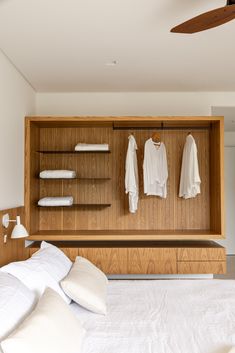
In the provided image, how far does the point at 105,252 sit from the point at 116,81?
1.79 metres

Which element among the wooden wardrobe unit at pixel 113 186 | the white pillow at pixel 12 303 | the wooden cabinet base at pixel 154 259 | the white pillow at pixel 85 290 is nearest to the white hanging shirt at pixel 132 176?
the wooden wardrobe unit at pixel 113 186

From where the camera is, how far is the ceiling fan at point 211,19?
1.69 meters

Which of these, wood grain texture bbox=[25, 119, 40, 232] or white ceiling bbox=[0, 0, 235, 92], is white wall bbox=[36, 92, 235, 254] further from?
wood grain texture bbox=[25, 119, 40, 232]

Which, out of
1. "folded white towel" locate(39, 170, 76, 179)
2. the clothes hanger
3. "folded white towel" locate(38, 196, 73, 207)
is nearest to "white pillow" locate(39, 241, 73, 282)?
"folded white towel" locate(38, 196, 73, 207)

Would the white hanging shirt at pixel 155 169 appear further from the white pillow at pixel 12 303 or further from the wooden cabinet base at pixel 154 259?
the white pillow at pixel 12 303

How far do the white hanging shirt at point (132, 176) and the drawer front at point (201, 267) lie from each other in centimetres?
78

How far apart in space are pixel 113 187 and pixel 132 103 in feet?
3.32

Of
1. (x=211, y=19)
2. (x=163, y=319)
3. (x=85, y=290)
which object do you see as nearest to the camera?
(x=211, y=19)

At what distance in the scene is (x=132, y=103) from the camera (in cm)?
422

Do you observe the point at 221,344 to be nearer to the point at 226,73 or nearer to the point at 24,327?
the point at 24,327

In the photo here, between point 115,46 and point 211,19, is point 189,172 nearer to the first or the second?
point 115,46

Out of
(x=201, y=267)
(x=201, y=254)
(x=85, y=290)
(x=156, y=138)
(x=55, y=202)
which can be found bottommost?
(x=201, y=267)

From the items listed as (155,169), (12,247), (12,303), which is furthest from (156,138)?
(12,303)

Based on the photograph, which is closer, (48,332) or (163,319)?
(48,332)
